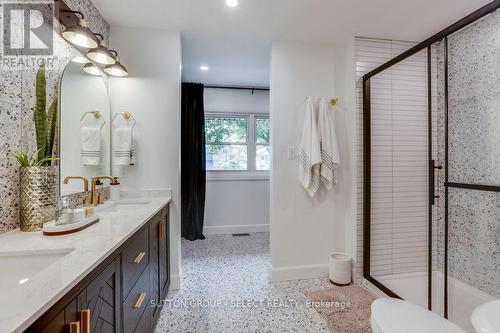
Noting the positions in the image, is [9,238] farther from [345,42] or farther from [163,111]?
[345,42]

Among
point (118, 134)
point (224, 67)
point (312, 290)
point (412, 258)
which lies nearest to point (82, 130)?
point (118, 134)

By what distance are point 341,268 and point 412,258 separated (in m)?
0.74

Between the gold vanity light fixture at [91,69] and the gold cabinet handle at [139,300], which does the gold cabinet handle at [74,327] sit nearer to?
the gold cabinet handle at [139,300]

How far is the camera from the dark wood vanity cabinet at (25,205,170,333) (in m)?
0.66

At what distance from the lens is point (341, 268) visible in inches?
88.0

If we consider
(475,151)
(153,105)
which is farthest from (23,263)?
(475,151)

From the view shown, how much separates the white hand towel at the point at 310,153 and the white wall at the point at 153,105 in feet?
4.01

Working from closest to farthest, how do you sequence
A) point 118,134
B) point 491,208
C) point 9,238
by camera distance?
1. point 9,238
2. point 491,208
3. point 118,134

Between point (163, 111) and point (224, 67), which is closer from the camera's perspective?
point (163, 111)

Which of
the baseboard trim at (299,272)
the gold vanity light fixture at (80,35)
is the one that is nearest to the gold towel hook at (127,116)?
the gold vanity light fixture at (80,35)

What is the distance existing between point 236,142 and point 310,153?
1888 millimetres

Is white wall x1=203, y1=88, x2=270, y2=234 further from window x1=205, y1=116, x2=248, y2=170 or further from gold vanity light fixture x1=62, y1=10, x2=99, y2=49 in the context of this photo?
gold vanity light fixture x1=62, y1=10, x2=99, y2=49
